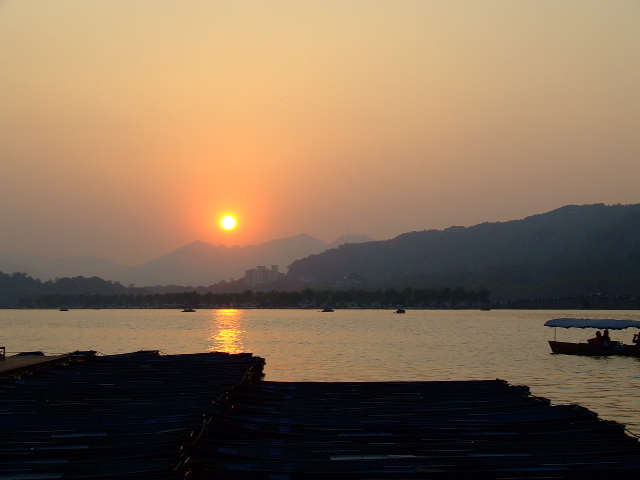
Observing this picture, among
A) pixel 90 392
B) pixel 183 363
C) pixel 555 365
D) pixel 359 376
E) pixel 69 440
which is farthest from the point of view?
pixel 555 365

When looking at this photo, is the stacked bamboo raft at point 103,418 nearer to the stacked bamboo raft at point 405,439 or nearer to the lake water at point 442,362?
the stacked bamboo raft at point 405,439

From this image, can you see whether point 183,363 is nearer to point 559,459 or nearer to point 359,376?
point 359,376

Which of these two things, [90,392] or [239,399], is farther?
[90,392]

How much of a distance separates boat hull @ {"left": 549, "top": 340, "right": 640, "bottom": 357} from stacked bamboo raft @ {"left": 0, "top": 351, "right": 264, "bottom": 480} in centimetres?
3496

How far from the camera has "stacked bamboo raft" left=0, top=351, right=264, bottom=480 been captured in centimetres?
1716

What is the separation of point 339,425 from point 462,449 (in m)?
4.33

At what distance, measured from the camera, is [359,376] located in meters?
54.7

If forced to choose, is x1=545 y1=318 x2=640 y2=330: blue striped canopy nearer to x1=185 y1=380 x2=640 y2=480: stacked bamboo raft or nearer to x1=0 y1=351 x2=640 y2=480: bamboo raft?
x1=0 y1=351 x2=640 y2=480: bamboo raft

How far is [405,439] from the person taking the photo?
20.5 metres

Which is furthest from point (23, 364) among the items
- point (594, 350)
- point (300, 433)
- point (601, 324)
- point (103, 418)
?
point (601, 324)

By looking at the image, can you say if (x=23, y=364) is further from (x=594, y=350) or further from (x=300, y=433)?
(x=594, y=350)

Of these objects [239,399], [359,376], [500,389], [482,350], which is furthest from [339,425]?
[482,350]

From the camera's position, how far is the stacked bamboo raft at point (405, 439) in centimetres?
1738

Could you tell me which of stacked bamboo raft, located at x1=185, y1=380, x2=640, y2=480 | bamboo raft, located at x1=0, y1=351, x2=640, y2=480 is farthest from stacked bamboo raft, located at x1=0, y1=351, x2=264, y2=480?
stacked bamboo raft, located at x1=185, y1=380, x2=640, y2=480
